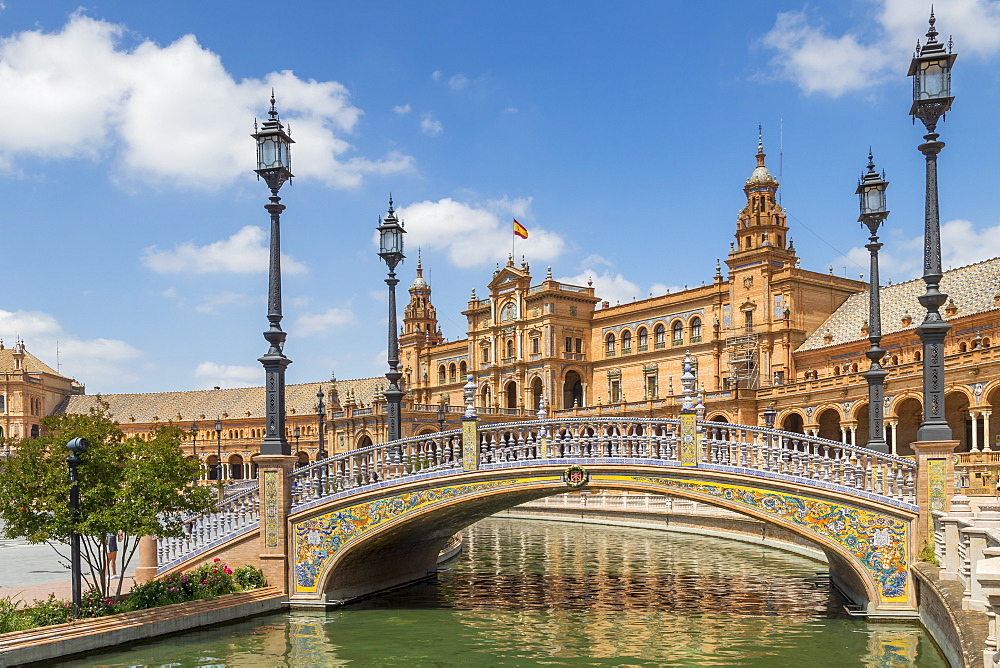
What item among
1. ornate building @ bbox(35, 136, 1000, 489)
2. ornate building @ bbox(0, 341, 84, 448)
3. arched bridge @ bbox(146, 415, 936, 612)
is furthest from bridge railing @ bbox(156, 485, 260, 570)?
ornate building @ bbox(0, 341, 84, 448)

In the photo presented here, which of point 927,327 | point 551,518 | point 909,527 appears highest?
point 927,327

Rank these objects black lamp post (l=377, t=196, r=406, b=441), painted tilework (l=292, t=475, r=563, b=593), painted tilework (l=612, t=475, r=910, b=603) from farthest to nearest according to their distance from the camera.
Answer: black lamp post (l=377, t=196, r=406, b=441), painted tilework (l=292, t=475, r=563, b=593), painted tilework (l=612, t=475, r=910, b=603)

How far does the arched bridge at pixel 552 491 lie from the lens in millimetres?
16250

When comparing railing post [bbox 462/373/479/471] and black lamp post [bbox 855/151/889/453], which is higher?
black lamp post [bbox 855/151/889/453]

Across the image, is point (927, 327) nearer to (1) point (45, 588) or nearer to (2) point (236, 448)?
(1) point (45, 588)

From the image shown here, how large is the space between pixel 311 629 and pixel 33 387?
9929 cm

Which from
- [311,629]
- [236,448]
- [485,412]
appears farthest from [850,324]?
[236,448]

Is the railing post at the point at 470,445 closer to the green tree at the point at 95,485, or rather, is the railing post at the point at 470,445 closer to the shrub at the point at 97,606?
the green tree at the point at 95,485

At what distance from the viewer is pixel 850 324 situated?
189 ft

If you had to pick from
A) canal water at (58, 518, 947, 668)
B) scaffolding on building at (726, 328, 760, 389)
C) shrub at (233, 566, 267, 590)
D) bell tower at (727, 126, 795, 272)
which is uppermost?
bell tower at (727, 126, 795, 272)

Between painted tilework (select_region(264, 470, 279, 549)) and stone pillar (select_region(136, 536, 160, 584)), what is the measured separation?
2.30 meters

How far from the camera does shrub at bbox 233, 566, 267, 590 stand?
1817 centimetres

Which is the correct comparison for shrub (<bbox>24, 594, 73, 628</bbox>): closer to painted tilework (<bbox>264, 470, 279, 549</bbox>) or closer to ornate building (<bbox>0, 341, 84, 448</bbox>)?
painted tilework (<bbox>264, 470, 279, 549</bbox>)

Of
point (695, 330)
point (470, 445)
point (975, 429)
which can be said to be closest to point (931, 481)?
point (470, 445)
